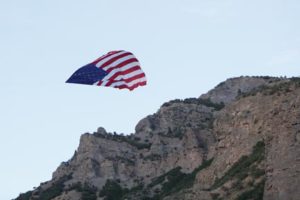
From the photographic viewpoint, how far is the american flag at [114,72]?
4972 cm

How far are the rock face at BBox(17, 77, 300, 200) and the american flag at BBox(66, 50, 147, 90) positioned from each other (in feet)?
33.6

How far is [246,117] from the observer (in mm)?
87500

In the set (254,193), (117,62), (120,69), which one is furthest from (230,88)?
(120,69)

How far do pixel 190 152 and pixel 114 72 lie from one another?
7401 cm

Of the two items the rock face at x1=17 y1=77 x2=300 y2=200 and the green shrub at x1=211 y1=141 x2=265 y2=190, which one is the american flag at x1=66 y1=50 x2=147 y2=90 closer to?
the rock face at x1=17 y1=77 x2=300 y2=200

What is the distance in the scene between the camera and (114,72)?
50969mm

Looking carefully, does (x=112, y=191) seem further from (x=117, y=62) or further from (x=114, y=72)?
(x=114, y=72)

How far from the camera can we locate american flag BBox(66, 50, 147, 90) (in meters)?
49.7

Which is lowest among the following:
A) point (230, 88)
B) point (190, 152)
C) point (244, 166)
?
point (244, 166)

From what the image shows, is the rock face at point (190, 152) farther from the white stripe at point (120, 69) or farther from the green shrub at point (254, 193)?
the white stripe at point (120, 69)

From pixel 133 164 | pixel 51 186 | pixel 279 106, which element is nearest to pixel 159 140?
pixel 133 164

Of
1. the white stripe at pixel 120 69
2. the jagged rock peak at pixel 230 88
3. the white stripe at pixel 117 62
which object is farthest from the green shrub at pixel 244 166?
the jagged rock peak at pixel 230 88

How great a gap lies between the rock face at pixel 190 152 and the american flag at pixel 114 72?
A: 33.6 ft

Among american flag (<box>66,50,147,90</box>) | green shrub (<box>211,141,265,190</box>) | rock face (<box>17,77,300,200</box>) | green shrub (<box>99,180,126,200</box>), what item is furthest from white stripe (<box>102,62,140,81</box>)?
green shrub (<box>99,180,126,200</box>)
